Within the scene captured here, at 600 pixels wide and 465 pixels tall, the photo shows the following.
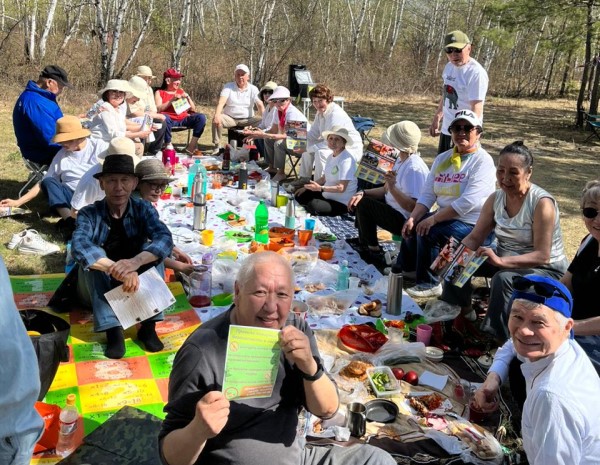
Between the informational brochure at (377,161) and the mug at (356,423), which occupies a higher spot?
the informational brochure at (377,161)

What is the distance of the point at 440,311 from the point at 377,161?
1777 millimetres

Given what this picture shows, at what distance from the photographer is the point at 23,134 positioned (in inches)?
251

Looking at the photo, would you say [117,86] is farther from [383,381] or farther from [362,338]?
[383,381]

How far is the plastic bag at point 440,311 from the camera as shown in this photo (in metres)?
4.10

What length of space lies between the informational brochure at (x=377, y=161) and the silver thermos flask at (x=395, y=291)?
1386 mm

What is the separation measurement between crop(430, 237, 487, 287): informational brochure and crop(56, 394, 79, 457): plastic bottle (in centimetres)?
267

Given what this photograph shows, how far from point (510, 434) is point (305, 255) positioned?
2.51 metres

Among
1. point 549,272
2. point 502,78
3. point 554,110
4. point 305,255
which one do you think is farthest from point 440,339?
point 502,78

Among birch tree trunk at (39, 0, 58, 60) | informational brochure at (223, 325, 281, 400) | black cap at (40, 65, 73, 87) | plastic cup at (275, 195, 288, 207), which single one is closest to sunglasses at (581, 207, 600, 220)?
informational brochure at (223, 325, 281, 400)

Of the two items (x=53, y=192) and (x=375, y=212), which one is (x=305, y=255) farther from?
(x=53, y=192)

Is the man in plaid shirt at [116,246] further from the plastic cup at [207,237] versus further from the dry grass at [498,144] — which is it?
the dry grass at [498,144]

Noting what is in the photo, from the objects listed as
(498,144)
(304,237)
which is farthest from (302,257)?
(498,144)

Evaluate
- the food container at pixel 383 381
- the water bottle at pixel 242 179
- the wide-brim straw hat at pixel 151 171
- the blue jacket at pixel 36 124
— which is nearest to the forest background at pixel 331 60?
the blue jacket at pixel 36 124

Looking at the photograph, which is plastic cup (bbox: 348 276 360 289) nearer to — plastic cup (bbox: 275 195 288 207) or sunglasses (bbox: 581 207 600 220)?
sunglasses (bbox: 581 207 600 220)
